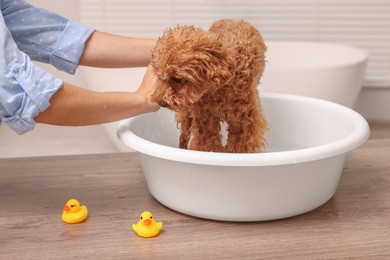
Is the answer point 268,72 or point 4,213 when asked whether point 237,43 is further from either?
point 268,72

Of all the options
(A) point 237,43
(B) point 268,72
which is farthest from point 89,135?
(A) point 237,43

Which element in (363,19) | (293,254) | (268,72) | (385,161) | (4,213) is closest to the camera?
(293,254)

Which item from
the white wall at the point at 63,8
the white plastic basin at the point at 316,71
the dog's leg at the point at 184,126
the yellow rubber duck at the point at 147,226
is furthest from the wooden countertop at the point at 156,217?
the white wall at the point at 63,8

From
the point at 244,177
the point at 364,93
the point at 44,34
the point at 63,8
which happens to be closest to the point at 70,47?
the point at 44,34

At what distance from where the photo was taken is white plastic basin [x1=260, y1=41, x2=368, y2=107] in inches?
82.9

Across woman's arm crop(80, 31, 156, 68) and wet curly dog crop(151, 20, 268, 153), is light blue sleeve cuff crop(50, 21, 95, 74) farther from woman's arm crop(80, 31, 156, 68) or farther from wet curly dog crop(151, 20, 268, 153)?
wet curly dog crop(151, 20, 268, 153)

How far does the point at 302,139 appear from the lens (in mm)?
1435

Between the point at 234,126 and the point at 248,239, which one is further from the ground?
the point at 234,126

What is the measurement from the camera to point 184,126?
1.21 m

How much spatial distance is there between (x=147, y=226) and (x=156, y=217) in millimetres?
80

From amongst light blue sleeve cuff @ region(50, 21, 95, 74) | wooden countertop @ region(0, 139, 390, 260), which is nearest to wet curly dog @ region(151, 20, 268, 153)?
wooden countertop @ region(0, 139, 390, 260)

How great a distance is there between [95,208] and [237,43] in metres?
0.42

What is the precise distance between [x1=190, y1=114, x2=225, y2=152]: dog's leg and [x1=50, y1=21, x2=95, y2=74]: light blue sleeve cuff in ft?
1.17

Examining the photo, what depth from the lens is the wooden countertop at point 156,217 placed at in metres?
1.00
